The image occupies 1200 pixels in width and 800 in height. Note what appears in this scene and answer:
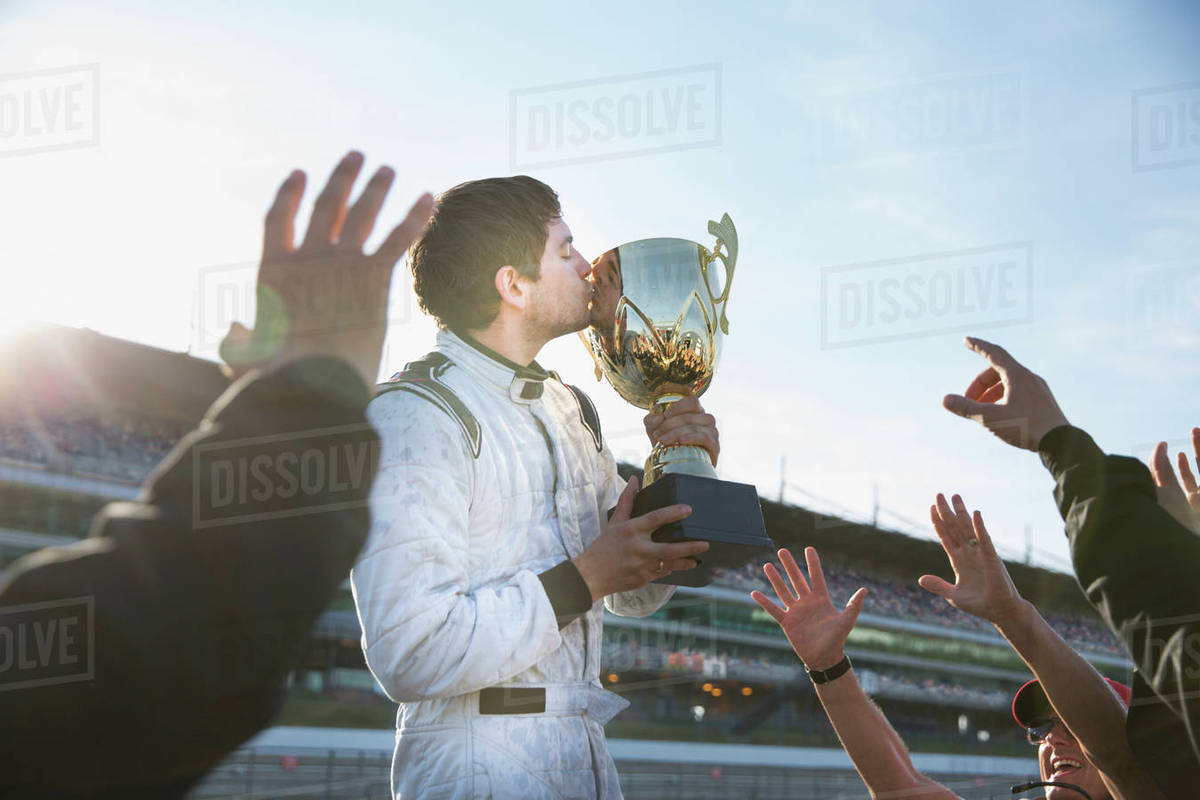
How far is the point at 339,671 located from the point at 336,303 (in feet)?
87.3

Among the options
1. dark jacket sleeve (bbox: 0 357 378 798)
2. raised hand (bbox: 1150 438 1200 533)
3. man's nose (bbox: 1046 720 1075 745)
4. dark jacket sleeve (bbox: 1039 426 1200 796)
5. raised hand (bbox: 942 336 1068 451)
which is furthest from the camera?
man's nose (bbox: 1046 720 1075 745)

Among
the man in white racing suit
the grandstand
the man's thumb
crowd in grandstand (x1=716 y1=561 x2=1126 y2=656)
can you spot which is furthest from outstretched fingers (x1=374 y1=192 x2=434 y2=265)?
crowd in grandstand (x1=716 y1=561 x2=1126 y2=656)

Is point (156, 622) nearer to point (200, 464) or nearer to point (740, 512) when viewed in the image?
point (200, 464)

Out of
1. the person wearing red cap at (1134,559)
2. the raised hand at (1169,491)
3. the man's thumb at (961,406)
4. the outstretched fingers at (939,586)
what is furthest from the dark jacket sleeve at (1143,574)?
the raised hand at (1169,491)

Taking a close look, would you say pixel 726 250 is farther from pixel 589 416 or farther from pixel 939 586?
pixel 939 586

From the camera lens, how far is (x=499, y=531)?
198 centimetres

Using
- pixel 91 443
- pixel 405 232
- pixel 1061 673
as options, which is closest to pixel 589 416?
pixel 1061 673

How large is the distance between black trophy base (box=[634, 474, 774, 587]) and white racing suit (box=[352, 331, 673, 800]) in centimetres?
20

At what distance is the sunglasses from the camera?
2453 millimetres

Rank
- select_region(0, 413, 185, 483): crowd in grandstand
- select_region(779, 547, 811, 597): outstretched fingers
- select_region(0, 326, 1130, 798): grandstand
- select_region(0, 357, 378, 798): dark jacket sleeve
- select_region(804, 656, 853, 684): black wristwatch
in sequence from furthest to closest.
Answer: select_region(0, 413, 185, 483): crowd in grandstand
select_region(0, 326, 1130, 798): grandstand
select_region(779, 547, 811, 597): outstretched fingers
select_region(804, 656, 853, 684): black wristwatch
select_region(0, 357, 378, 798): dark jacket sleeve

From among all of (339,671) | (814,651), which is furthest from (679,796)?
(814,651)

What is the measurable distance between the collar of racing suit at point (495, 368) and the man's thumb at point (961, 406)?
817 millimetres

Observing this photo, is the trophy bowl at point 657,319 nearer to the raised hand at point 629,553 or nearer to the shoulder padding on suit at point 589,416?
the shoulder padding on suit at point 589,416

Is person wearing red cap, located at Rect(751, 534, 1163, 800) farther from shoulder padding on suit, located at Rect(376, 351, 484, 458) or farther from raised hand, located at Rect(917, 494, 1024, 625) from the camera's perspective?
shoulder padding on suit, located at Rect(376, 351, 484, 458)
